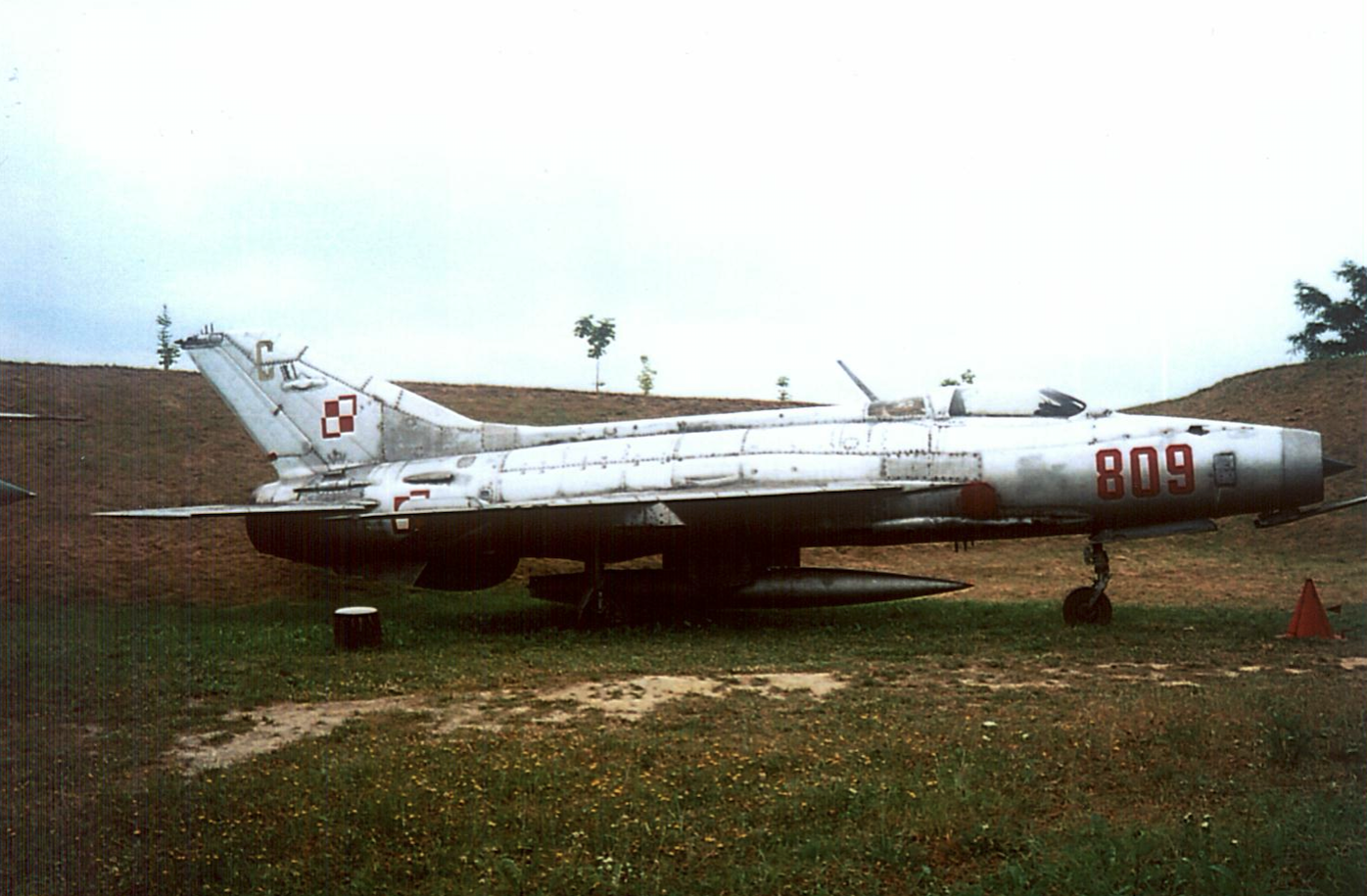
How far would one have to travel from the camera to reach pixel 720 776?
659cm

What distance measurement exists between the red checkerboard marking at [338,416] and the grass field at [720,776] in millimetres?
5756

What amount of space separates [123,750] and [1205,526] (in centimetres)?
1150

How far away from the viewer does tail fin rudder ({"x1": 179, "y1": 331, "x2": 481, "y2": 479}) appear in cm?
1673

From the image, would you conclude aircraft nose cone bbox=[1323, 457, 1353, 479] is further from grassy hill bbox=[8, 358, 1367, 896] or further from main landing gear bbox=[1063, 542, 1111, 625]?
main landing gear bbox=[1063, 542, 1111, 625]

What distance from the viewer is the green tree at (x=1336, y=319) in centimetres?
3416

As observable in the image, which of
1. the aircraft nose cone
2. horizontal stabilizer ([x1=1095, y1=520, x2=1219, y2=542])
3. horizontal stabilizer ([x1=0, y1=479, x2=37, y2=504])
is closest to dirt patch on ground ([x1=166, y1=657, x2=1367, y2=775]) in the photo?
horizontal stabilizer ([x1=1095, y1=520, x2=1219, y2=542])

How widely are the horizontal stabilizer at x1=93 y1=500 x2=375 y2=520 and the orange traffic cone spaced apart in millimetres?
12097

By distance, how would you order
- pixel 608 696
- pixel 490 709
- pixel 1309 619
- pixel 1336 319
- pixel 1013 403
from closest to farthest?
pixel 490 709
pixel 608 696
pixel 1309 619
pixel 1013 403
pixel 1336 319

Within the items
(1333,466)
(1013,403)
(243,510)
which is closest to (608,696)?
(1013,403)

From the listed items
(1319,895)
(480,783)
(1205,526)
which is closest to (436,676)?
(480,783)

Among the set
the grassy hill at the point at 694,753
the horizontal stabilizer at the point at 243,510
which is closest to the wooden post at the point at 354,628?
the grassy hill at the point at 694,753

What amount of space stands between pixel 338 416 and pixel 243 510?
2684 millimetres

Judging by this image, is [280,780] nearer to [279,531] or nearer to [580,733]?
[580,733]

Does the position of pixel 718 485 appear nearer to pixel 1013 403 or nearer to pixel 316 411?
pixel 1013 403
